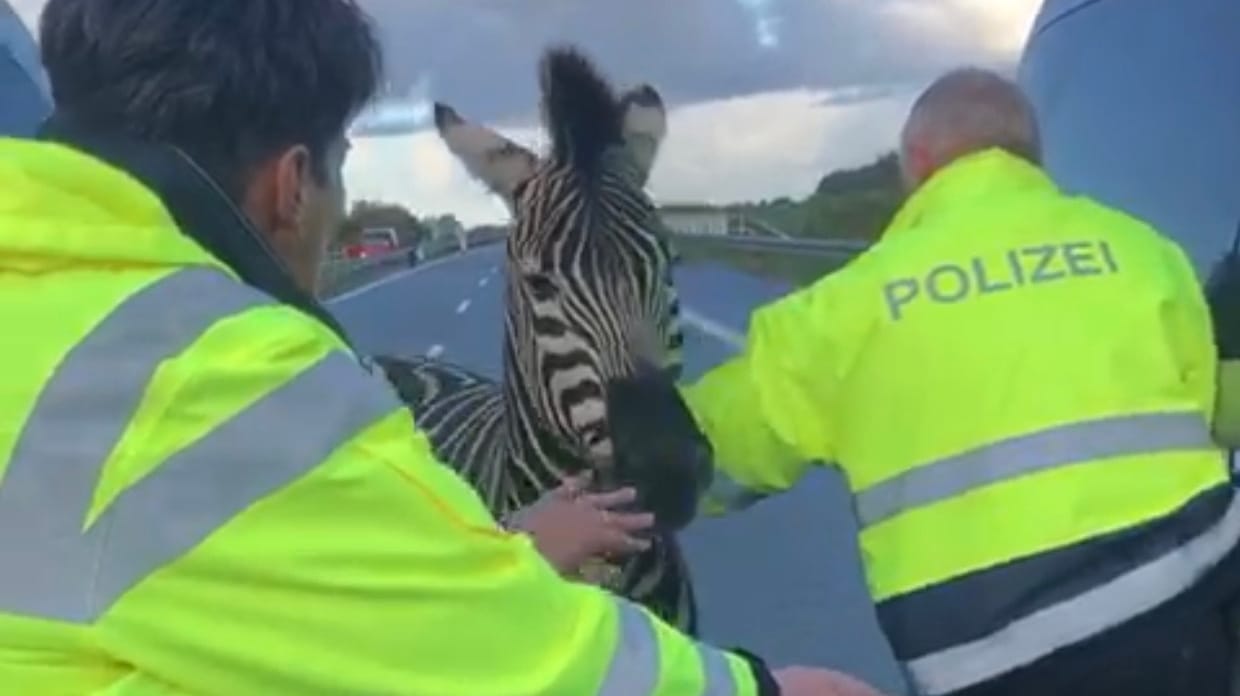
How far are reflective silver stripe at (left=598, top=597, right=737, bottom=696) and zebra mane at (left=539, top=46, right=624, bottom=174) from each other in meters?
2.05

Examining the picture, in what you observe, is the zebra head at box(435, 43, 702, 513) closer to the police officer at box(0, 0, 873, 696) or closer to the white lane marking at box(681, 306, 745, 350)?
the white lane marking at box(681, 306, 745, 350)

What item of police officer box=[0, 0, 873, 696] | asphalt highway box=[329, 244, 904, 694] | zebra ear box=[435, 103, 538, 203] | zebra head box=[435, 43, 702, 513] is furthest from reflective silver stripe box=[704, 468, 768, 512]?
police officer box=[0, 0, 873, 696]

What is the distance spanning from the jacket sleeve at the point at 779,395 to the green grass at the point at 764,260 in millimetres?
449

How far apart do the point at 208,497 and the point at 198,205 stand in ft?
1.18

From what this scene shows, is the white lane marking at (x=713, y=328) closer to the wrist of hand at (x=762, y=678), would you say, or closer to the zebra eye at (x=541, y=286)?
the zebra eye at (x=541, y=286)

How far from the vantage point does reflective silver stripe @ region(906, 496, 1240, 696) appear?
450 cm

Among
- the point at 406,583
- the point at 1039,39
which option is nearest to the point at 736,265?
the point at 1039,39

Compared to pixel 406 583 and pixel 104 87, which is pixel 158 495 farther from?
pixel 104 87

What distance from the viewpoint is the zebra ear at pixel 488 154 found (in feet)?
15.8

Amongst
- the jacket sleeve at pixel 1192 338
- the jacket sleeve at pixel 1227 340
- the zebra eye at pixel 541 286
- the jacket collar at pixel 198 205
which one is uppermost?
the jacket collar at pixel 198 205

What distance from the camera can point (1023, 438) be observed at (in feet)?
14.7

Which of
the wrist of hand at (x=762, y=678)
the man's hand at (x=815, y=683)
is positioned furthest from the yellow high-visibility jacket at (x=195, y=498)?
the man's hand at (x=815, y=683)

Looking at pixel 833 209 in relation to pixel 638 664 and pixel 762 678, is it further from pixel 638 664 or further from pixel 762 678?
pixel 638 664

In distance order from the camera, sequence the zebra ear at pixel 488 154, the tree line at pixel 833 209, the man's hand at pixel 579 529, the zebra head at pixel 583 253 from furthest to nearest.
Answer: the tree line at pixel 833 209 < the zebra ear at pixel 488 154 < the zebra head at pixel 583 253 < the man's hand at pixel 579 529
